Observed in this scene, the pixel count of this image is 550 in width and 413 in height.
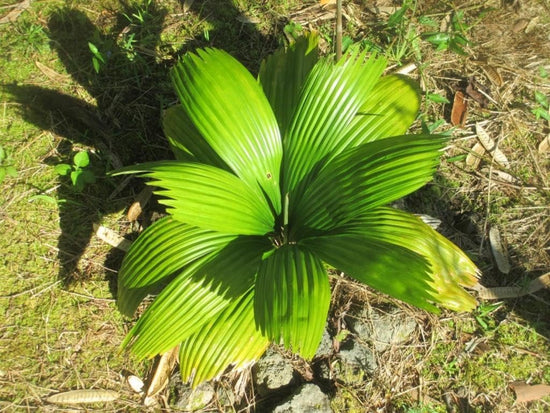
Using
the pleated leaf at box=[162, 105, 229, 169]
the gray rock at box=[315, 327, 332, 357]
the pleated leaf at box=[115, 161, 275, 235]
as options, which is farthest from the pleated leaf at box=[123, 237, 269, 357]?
the gray rock at box=[315, 327, 332, 357]

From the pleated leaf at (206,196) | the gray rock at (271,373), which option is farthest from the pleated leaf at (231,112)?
the gray rock at (271,373)

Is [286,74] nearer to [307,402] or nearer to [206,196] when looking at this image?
[206,196]

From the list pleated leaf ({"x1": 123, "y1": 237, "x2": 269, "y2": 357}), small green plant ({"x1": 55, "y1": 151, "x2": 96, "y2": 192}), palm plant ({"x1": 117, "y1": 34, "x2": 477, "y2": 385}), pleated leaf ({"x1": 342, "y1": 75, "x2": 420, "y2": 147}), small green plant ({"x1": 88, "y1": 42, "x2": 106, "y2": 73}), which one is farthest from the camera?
small green plant ({"x1": 88, "y1": 42, "x2": 106, "y2": 73})

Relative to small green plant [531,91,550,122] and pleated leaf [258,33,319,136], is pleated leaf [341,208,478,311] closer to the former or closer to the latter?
pleated leaf [258,33,319,136]

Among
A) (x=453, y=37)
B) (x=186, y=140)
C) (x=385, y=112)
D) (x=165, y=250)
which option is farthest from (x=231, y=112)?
(x=453, y=37)

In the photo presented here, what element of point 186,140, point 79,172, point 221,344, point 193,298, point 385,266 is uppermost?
point 186,140
